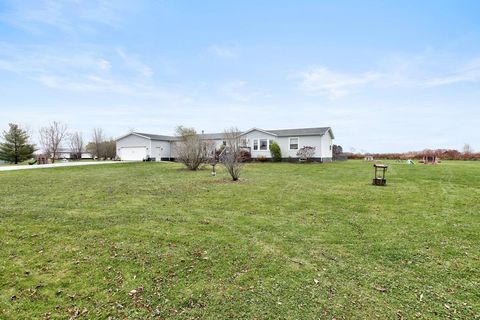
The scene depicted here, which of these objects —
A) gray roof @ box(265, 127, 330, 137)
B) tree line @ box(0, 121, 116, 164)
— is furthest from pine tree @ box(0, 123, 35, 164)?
gray roof @ box(265, 127, 330, 137)

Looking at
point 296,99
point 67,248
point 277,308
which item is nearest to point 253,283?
point 277,308

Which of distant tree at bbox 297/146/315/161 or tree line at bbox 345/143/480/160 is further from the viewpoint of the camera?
tree line at bbox 345/143/480/160

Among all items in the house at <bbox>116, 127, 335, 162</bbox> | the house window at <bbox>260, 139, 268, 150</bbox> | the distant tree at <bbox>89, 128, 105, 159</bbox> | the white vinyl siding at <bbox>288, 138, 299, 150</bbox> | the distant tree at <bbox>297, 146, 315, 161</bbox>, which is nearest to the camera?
the distant tree at <bbox>297, 146, 315, 161</bbox>

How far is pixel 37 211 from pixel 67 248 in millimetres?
2935

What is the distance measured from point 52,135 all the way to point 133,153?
15.1 metres

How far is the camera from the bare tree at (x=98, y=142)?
41744mm

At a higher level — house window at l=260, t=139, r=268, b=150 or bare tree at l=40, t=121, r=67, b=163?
bare tree at l=40, t=121, r=67, b=163

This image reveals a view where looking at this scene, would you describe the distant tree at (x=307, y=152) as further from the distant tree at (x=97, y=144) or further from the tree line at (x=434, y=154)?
the distant tree at (x=97, y=144)

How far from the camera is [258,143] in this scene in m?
29.8

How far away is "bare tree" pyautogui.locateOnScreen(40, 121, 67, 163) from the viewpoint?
3747 centimetres

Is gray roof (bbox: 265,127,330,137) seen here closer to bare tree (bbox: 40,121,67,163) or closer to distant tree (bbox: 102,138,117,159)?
distant tree (bbox: 102,138,117,159)

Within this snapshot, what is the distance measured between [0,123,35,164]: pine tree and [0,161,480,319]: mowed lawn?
3520 cm

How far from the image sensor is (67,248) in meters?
4.40

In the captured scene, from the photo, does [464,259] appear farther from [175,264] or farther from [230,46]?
[230,46]
